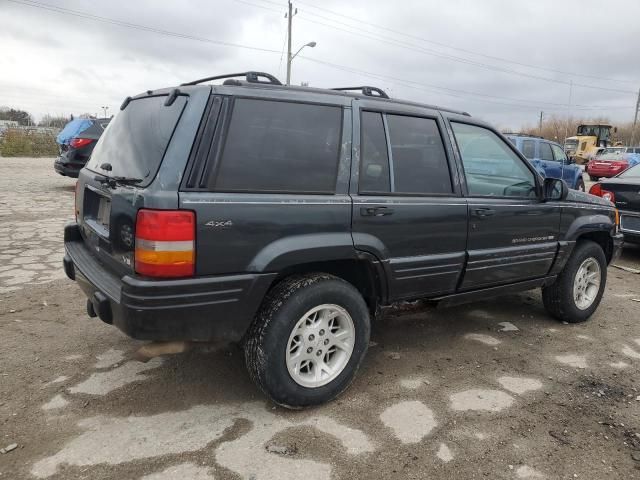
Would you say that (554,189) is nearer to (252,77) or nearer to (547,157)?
(252,77)

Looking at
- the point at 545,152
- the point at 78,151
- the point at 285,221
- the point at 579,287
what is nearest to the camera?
the point at 285,221

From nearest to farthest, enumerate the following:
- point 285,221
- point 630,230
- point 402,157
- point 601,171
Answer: point 285,221 → point 402,157 → point 630,230 → point 601,171

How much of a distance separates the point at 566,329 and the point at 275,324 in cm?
297

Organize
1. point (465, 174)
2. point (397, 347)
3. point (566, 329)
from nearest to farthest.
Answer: point (465, 174) → point (397, 347) → point (566, 329)

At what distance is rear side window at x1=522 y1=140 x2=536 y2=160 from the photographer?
1194 centimetres

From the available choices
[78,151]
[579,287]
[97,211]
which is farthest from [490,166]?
[78,151]

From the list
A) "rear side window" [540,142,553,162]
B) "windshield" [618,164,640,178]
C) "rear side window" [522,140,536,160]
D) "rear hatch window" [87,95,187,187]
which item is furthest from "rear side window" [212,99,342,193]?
"rear side window" [540,142,553,162]

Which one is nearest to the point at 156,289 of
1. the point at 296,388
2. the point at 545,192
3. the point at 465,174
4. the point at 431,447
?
the point at 296,388

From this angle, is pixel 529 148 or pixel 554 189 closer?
pixel 554 189

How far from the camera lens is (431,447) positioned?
2.59 m

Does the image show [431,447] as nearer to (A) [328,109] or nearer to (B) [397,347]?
(B) [397,347]

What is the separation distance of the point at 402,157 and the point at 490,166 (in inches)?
41.2

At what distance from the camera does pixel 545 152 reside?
12.4 meters

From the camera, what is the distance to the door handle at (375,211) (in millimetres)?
2922
